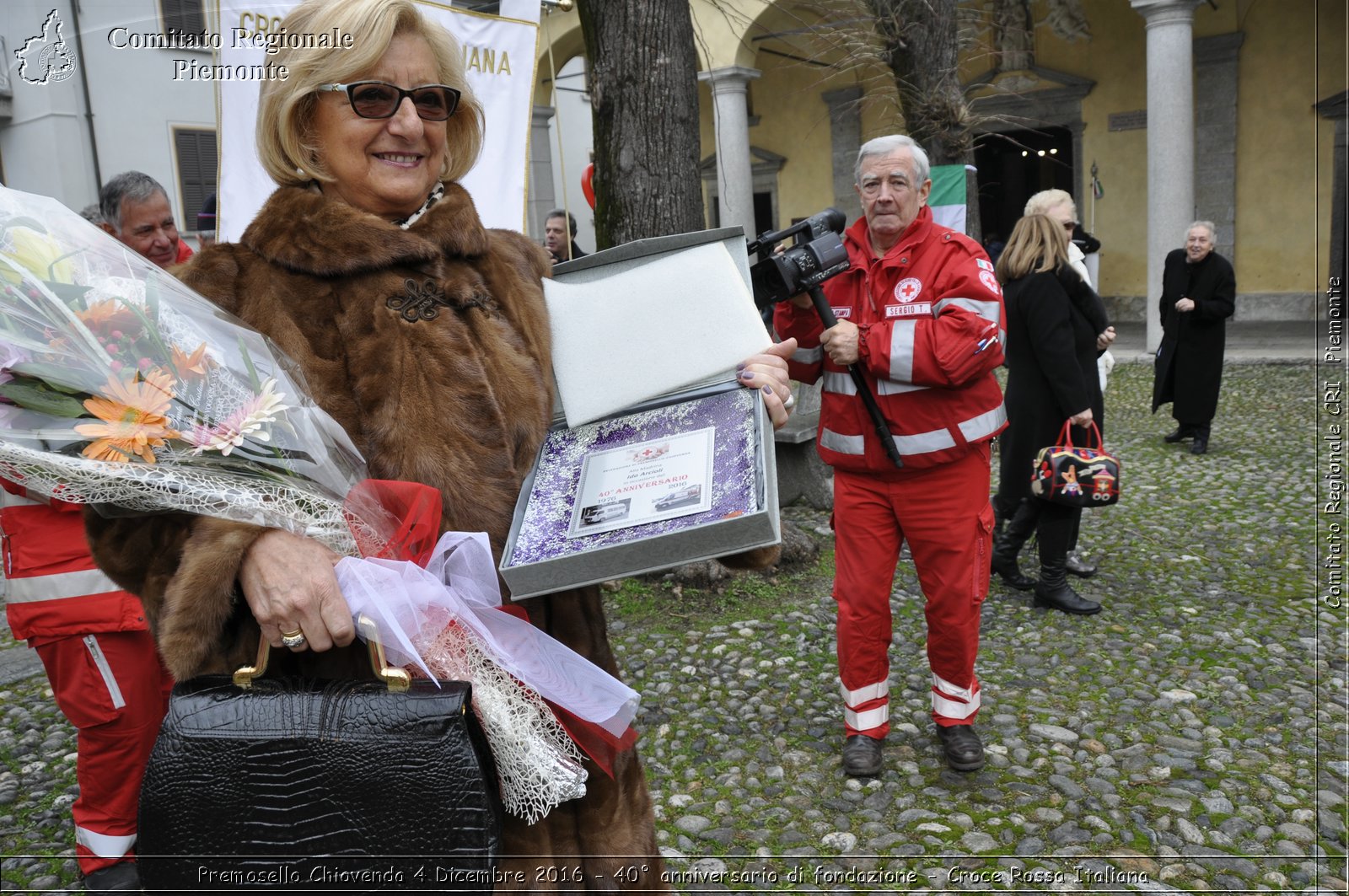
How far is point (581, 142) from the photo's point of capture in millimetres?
25875

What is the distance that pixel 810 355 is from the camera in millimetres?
3775

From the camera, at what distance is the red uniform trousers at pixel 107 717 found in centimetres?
299

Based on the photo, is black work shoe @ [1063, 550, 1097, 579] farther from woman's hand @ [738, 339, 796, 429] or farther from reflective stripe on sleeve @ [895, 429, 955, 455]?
woman's hand @ [738, 339, 796, 429]

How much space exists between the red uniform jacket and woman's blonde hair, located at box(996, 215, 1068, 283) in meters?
1.68

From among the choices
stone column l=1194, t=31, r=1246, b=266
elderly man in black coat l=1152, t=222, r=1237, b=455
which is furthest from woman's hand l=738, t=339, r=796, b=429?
stone column l=1194, t=31, r=1246, b=266

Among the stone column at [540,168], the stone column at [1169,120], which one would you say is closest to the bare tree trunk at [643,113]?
the stone column at [1169,120]

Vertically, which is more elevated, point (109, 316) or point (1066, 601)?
point (109, 316)

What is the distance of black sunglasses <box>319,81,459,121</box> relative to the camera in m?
1.61

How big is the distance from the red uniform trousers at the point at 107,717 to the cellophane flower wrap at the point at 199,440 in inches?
77.5

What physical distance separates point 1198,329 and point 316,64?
29.1ft

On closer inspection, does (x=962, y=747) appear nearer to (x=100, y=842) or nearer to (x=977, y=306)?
(x=977, y=306)

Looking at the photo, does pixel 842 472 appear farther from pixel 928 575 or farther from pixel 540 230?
pixel 540 230

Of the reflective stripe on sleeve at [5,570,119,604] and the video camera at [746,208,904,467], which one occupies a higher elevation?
the video camera at [746,208,904,467]

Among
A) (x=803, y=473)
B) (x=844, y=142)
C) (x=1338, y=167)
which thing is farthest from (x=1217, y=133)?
(x=803, y=473)
